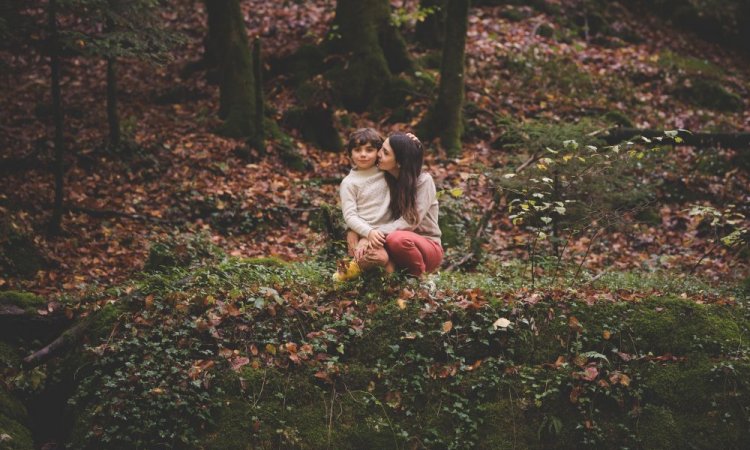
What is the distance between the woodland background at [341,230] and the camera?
4.22 meters

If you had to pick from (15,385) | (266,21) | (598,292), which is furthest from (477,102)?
(15,385)

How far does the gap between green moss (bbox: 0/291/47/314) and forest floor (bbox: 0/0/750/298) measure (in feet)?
3.05

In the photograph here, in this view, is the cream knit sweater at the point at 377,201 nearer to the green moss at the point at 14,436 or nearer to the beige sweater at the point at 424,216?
the beige sweater at the point at 424,216

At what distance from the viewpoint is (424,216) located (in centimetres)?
555

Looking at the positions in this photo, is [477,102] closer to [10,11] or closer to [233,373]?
[10,11]

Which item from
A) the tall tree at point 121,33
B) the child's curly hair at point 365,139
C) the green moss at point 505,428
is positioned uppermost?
the tall tree at point 121,33

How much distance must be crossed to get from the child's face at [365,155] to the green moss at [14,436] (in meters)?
3.34

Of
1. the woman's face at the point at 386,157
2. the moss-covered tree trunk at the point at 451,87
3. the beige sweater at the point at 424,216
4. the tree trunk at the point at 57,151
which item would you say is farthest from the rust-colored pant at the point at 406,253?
the moss-covered tree trunk at the point at 451,87

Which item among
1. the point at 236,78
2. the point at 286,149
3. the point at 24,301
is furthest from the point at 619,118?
the point at 24,301

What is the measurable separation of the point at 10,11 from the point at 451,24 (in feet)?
24.7

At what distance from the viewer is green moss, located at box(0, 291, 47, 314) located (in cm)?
534

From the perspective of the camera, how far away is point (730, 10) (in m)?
18.2

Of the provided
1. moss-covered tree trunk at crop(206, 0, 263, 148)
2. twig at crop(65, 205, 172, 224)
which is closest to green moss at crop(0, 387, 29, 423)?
twig at crop(65, 205, 172, 224)

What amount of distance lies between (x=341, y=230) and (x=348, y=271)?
6.80ft
